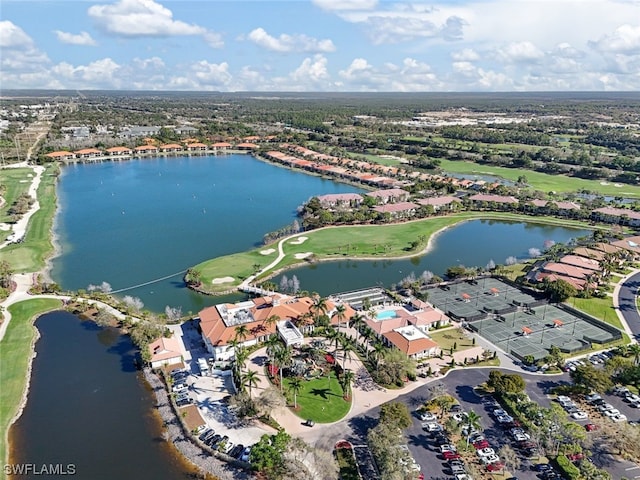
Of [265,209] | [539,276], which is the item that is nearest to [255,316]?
[539,276]

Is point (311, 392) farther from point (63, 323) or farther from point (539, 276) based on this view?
point (539, 276)

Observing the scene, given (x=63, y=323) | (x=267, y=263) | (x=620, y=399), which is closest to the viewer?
(x=620, y=399)

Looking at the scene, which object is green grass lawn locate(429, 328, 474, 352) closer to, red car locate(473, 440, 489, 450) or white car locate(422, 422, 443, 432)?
white car locate(422, 422, 443, 432)

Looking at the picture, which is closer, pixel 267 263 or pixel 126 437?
pixel 126 437

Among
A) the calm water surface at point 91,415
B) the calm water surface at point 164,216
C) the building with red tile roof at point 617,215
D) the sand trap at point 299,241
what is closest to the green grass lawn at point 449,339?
the calm water surface at point 164,216

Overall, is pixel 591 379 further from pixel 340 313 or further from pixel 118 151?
pixel 118 151

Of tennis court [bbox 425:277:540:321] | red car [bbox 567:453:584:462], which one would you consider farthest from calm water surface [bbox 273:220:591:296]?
red car [bbox 567:453:584:462]
